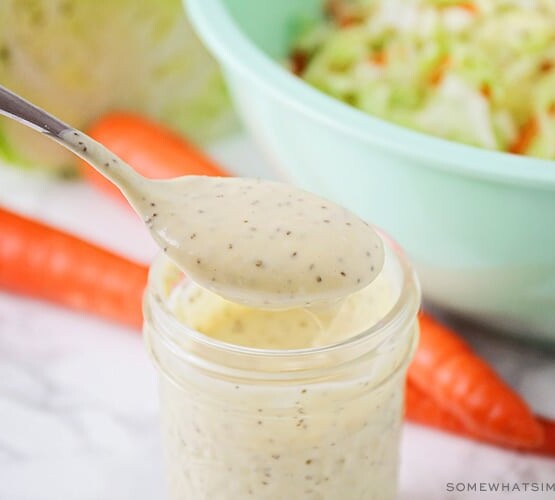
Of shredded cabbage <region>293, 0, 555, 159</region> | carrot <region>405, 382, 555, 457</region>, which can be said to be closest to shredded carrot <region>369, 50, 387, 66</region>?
shredded cabbage <region>293, 0, 555, 159</region>

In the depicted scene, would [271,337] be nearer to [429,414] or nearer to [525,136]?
[429,414]

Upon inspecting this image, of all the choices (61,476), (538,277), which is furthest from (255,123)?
(61,476)

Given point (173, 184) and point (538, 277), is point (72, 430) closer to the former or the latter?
point (173, 184)

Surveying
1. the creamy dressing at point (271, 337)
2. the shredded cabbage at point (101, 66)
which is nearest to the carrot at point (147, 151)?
the shredded cabbage at point (101, 66)

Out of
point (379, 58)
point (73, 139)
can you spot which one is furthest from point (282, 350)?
Answer: point (379, 58)

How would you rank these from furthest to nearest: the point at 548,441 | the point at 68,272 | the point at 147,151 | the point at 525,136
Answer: the point at 147,151
the point at 68,272
the point at 525,136
the point at 548,441

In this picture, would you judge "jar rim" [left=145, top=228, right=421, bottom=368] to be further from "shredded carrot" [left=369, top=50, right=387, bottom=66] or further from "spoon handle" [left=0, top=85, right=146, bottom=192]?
"shredded carrot" [left=369, top=50, right=387, bottom=66]
